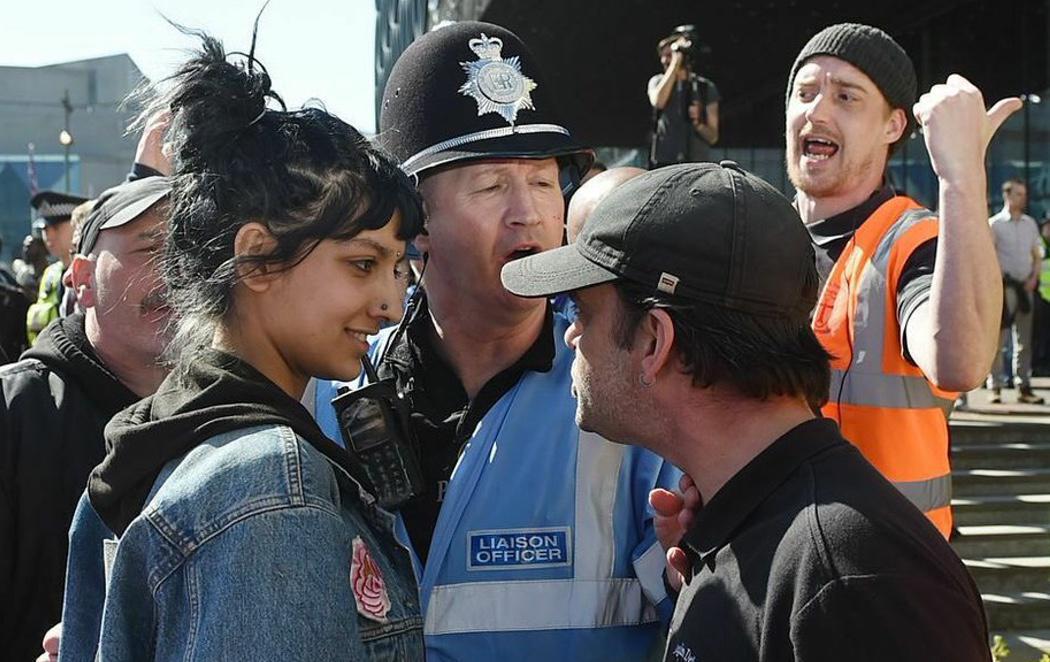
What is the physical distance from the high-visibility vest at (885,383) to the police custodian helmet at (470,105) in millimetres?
923

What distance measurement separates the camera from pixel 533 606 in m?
2.19

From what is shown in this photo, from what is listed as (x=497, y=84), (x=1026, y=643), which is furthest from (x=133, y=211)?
(x=1026, y=643)

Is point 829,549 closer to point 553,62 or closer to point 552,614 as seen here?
point 552,614

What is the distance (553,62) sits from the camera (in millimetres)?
17703

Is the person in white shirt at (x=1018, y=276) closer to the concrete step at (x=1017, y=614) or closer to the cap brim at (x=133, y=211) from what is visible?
the concrete step at (x=1017, y=614)

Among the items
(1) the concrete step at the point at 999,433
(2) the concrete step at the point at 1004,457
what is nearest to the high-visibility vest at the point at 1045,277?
(1) the concrete step at the point at 999,433

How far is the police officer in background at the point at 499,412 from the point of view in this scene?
7.20 feet

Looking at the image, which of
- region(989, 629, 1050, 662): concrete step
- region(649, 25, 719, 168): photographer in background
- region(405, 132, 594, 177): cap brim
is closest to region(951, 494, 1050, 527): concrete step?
region(989, 629, 1050, 662): concrete step

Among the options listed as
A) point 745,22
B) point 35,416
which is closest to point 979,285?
point 35,416

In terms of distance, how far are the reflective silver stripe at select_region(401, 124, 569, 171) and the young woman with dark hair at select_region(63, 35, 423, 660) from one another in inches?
25.1

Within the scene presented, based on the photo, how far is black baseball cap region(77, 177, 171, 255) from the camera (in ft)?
9.55

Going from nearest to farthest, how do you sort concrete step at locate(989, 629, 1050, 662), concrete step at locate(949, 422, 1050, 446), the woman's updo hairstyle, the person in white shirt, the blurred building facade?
the woman's updo hairstyle < concrete step at locate(989, 629, 1050, 662) < concrete step at locate(949, 422, 1050, 446) < the person in white shirt < the blurred building facade

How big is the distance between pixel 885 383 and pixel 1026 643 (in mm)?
3866

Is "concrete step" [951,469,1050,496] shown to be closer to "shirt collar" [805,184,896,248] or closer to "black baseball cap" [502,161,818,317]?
"shirt collar" [805,184,896,248]
